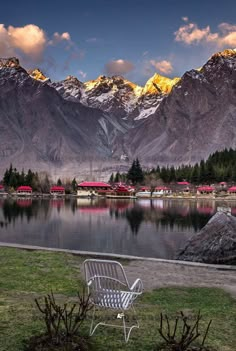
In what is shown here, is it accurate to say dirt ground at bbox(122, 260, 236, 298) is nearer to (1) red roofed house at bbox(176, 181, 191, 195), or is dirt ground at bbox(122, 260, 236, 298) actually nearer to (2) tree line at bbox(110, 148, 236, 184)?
(1) red roofed house at bbox(176, 181, 191, 195)

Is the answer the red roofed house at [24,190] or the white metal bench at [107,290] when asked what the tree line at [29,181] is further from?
the white metal bench at [107,290]

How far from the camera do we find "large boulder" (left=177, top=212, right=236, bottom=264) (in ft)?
61.5

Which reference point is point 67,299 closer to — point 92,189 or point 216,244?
point 216,244

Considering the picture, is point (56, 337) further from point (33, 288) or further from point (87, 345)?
point (33, 288)

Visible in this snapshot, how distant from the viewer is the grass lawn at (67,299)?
6.99m

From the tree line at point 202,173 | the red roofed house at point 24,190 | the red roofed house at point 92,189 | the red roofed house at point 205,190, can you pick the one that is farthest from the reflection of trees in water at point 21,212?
the tree line at point 202,173

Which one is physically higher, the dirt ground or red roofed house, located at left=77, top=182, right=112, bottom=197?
red roofed house, located at left=77, top=182, right=112, bottom=197

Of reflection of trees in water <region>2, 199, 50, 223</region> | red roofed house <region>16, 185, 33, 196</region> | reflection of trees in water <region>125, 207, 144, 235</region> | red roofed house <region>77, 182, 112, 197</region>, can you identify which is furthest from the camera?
red roofed house <region>77, 182, 112, 197</region>

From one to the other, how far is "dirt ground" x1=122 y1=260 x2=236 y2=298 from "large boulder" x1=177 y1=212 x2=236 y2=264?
294 cm

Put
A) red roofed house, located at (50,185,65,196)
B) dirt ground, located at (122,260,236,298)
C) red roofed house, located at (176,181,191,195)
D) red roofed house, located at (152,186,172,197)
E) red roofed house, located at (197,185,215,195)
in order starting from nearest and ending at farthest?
dirt ground, located at (122,260,236,298) → red roofed house, located at (50,185,65,196) → red roofed house, located at (197,185,215,195) → red roofed house, located at (152,186,172,197) → red roofed house, located at (176,181,191,195)

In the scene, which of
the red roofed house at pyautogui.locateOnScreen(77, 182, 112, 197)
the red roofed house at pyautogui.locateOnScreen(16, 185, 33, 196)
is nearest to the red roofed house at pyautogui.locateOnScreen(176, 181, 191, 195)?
the red roofed house at pyautogui.locateOnScreen(77, 182, 112, 197)

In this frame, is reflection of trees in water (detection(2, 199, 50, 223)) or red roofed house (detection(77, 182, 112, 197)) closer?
reflection of trees in water (detection(2, 199, 50, 223))

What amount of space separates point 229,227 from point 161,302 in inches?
372

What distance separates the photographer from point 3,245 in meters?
20.4
